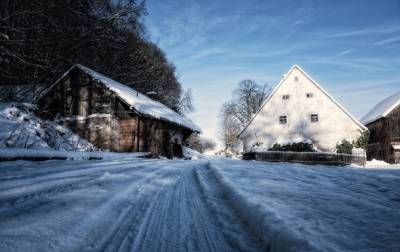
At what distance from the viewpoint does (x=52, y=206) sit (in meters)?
2.04

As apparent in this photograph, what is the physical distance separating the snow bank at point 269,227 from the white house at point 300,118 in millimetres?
20828

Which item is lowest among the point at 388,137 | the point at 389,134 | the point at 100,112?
the point at 388,137

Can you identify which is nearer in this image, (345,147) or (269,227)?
(269,227)

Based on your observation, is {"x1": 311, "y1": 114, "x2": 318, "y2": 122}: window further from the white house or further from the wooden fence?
the wooden fence

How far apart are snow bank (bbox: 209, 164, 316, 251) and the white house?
2083 centimetres

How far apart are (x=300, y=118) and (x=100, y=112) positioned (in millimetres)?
15089

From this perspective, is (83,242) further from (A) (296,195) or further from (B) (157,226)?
(A) (296,195)

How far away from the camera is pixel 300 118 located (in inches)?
918

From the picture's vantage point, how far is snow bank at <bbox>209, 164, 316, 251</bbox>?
48.3 inches

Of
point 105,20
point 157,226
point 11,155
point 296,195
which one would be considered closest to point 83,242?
point 157,226

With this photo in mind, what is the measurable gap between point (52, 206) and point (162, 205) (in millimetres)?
910

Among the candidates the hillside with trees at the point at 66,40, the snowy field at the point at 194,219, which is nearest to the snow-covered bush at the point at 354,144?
the hillside with trees at the point at 66,40

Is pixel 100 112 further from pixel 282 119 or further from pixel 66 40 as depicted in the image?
pixel 282 119

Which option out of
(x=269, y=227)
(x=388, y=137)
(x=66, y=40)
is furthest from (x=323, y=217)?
(x=388, y=137)
